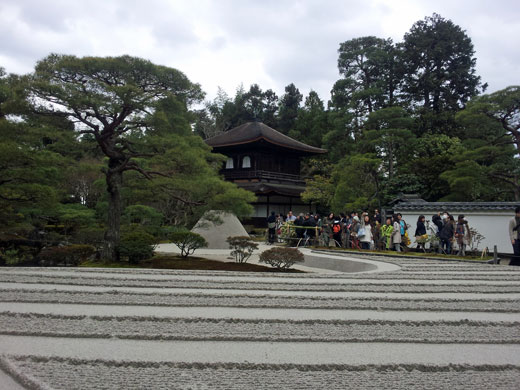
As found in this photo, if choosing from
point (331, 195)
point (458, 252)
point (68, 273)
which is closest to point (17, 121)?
point (68, 273)

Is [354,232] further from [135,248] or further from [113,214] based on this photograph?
[113,214]

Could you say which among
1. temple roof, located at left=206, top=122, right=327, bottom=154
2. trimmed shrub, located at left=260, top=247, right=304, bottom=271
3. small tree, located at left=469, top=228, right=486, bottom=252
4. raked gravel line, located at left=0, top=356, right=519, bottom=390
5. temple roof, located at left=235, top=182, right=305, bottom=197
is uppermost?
temple roof, located at left=206, top=122, right=327, bottom=154

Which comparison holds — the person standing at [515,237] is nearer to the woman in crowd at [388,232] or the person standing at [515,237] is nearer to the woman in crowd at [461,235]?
the woman in crowd at [461,235]

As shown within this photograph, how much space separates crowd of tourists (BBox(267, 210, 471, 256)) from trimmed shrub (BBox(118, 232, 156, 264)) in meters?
7.17

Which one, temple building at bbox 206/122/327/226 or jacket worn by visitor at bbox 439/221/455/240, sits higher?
temple building at bbox 206/122/327/226

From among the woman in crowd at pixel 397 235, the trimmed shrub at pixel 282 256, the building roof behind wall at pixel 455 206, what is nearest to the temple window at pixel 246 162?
the building roof behind wall at pixel 455 206

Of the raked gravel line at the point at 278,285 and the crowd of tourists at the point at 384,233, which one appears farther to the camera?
the crowd of tourists at the point at 384,233

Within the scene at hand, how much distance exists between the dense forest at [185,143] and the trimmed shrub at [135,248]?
0.31 metres

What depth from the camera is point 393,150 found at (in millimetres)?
26703

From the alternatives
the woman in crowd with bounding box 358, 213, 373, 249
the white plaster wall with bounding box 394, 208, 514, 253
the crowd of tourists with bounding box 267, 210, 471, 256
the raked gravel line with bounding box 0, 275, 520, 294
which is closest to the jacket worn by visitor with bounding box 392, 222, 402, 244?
the crowd of tourists with bounding box 267, 210, 471, 256

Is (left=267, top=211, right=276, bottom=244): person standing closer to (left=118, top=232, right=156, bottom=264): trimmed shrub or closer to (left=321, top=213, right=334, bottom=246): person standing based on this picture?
(left=321, top=213, right=334, bottom=246): person standing

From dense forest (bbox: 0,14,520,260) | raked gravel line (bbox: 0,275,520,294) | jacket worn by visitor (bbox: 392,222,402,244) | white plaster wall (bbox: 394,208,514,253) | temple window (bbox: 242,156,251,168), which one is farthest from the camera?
temple window (bbox: 242,156,251,168)

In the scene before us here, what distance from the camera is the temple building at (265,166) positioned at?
29203 mm

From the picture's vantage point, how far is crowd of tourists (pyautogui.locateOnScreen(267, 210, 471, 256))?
12.5 meters
